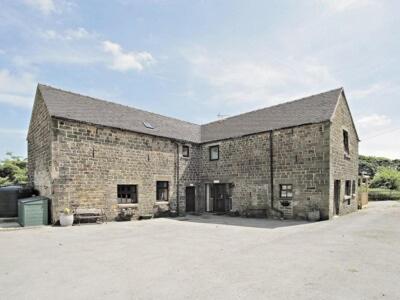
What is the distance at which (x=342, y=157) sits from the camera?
51.8 feet

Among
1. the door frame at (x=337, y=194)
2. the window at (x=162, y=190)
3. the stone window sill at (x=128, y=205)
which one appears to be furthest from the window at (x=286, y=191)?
the stone window sill at (x=128, y=205)

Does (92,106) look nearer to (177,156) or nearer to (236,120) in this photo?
(177,156)

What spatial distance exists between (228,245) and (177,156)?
10.5 metres

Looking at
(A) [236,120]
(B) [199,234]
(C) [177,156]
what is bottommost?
(B) [199,234]

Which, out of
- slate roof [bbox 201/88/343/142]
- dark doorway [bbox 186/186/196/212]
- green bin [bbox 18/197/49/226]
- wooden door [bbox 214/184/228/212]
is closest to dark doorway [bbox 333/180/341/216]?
slate roof [bbox 201/88/343/142]

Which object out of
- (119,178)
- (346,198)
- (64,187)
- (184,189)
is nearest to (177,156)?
(184,189)

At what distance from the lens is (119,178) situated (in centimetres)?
1468

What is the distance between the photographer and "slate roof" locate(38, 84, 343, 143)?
46.6ft

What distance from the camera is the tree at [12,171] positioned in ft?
96.3

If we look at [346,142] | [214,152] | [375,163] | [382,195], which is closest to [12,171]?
[214,152]

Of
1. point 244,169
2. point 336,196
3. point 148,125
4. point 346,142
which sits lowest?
point 336,196

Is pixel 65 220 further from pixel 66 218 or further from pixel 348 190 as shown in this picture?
pixel 348 190

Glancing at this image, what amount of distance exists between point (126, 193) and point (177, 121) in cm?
872

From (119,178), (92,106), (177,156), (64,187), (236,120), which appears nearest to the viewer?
(64,187)
